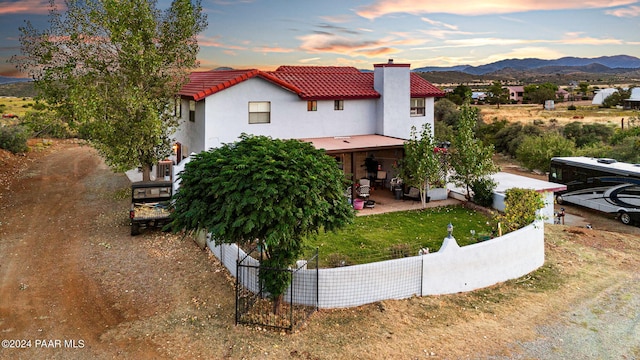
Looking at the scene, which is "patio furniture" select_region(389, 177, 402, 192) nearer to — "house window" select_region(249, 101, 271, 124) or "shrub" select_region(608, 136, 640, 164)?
"house window" select_region(249, 101, 271, 124)

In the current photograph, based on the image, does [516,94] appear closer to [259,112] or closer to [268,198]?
[259,112]

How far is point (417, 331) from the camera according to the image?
1147 cm

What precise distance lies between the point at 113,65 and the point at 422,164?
16017 millimetres

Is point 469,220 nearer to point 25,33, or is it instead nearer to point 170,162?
point 170,162

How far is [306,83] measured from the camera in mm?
25078

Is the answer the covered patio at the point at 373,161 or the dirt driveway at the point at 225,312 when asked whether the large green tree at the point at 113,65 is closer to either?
the dirt driveway at the point at 225,312

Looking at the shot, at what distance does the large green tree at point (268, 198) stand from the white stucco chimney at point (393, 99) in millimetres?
14270

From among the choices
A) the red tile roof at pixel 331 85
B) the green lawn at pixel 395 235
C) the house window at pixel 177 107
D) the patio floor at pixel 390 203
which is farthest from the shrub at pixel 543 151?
the house window at pixel 177 107

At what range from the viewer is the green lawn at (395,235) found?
15.3 m

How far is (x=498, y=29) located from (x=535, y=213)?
149 feet

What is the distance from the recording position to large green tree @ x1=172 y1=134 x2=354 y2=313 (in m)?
10.6

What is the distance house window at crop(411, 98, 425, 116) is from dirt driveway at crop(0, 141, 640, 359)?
11099 millimetres

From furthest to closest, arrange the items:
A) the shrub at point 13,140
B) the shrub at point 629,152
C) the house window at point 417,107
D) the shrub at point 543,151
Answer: the shrub at point 13,140 < the shrub at point 543,151 < the shrub at point 629,152 < the house window at point 417,107

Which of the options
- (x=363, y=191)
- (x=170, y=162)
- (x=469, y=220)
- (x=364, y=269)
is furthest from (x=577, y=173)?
(x=170, y=162)
